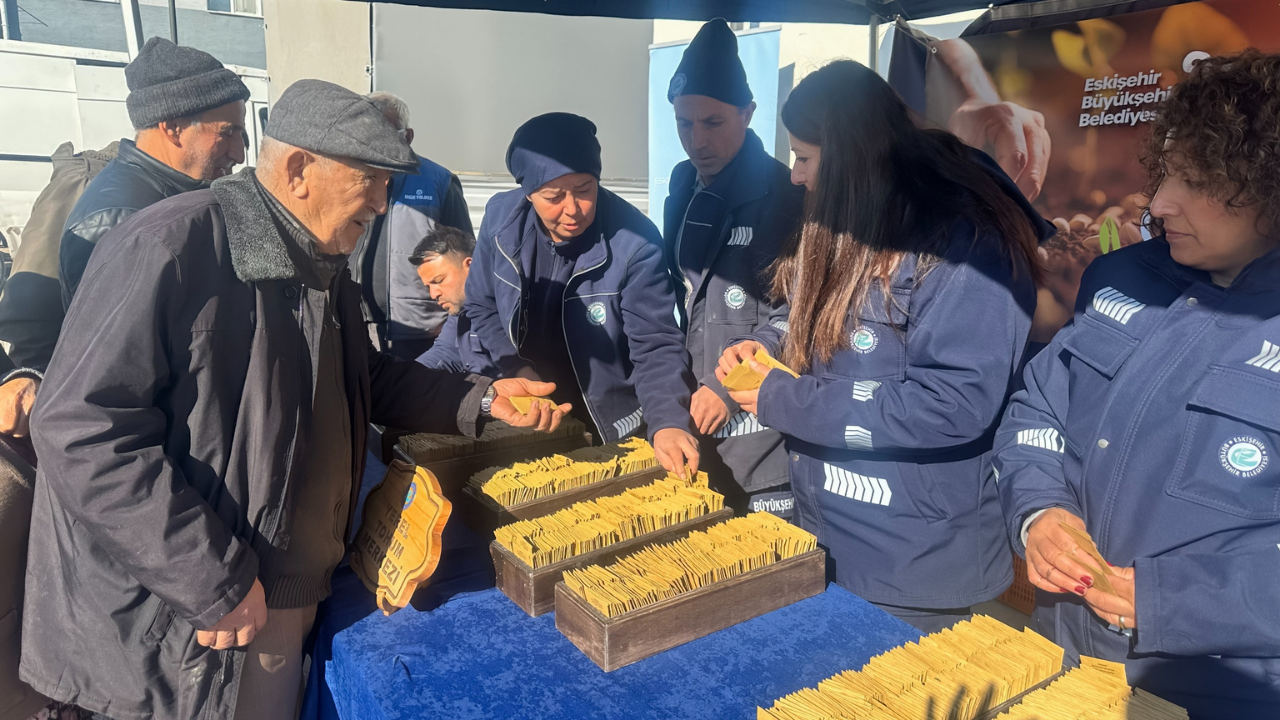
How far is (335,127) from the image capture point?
1.55 meters

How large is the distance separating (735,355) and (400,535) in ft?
3.52

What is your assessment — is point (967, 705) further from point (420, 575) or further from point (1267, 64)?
point (1267, 64)

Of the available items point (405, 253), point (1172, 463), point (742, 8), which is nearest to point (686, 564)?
point (1172, 463)

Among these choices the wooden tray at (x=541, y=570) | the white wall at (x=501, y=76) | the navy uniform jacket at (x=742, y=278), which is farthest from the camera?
the white wall at (x=501, y=76)

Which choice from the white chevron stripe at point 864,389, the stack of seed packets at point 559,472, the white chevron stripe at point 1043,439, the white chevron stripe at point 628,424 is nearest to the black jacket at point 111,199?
the stack of seed packets at point 559,472

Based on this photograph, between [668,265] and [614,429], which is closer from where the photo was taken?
[614,429]

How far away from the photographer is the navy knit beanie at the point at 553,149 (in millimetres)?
2541

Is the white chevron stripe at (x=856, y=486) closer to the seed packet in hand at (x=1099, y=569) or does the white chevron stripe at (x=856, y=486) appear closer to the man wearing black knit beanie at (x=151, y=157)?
the seed packet in hand at (x=1099, y=569)

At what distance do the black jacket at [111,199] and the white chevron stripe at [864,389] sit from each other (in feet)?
7.25

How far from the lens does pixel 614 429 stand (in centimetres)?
283

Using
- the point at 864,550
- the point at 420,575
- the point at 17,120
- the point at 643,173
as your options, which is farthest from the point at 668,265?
the point at 17,120

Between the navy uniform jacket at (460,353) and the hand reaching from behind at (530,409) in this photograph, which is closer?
the hand reaching from behind at (530,409)

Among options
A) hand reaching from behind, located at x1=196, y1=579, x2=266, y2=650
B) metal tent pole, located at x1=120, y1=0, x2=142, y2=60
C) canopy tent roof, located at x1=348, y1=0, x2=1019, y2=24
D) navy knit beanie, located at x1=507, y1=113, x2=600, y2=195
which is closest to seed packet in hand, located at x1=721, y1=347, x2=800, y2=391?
navy knit beanie, located at x1=507, y1=113, x2=600, y2=195

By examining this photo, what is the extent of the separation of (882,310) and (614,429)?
117cm
